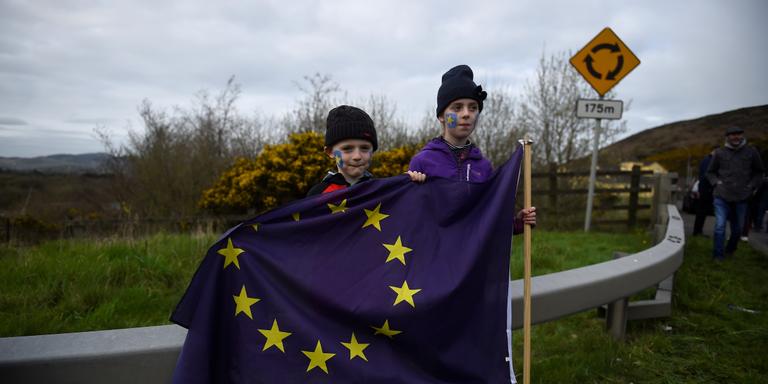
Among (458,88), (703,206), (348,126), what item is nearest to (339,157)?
(348,126)

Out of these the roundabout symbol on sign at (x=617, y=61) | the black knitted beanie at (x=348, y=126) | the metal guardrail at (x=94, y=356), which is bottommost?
the metal guardrail at (x=94, y=356)

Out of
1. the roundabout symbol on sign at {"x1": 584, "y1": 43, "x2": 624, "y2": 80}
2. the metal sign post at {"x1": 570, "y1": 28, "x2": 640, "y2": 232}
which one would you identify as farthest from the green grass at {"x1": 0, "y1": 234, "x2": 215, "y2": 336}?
the roundabout symbol on sign at {"x1": 584, "y1": 43, "x2": 624, "y2": 80}

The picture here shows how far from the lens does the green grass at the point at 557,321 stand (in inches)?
126

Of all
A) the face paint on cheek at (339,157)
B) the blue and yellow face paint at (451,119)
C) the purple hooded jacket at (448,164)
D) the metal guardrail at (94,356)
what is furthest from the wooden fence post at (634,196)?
the metal guardrail at (94,356)

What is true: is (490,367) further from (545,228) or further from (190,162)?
(190,162)

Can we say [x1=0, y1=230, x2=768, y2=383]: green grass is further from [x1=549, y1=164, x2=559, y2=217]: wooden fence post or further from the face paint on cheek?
[x1=549, y1=164, x2=559, y2=217]: wooden fence post

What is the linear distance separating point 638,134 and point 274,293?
18.2 metres

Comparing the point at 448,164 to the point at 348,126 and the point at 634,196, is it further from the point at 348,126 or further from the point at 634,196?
the point at 634,196

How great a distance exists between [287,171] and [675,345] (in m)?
8.38

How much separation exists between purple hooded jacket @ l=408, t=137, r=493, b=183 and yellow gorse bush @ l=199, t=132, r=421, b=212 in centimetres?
708

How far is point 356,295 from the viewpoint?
7.73 feet

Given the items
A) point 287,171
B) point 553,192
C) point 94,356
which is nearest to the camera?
point 94,356

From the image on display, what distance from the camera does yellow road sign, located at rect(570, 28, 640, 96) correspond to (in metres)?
8.80

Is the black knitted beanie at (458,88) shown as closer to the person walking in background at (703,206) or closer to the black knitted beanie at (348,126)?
the black knitted beanie at (348,126)
